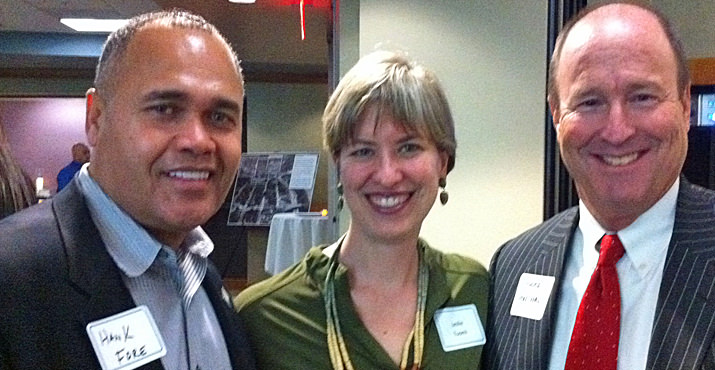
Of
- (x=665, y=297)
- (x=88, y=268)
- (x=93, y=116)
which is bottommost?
(x=665, y=297)

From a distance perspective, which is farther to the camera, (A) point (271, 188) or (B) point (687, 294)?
(A) point (271, 188)

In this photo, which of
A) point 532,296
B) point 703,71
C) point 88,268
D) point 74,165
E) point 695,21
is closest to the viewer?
point 88,268

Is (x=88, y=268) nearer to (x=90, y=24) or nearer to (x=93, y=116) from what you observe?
(x=93, y=116)

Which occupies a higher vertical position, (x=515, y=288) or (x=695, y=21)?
(x=695, y=21)

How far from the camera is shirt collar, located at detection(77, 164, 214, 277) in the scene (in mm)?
1288

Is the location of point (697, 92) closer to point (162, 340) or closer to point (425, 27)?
point (425, 27)

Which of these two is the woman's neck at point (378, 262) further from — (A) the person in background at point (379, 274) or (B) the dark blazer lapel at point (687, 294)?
(B) the dark blazer lapel at point (687, 294)

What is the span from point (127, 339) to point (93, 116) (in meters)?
0.48

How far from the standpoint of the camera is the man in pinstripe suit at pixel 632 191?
4.51 feet

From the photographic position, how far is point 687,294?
1352mm

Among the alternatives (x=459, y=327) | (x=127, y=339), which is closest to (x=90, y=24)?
(x=459, y=327)

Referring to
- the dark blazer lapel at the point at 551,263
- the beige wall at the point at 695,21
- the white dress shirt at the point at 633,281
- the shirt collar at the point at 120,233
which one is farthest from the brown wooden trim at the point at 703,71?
the shirt collar at the point at 120,233

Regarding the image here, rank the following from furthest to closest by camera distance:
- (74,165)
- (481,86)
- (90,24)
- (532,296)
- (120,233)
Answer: (90,24) → (74,165) → (481,86) → (532,296) → (120,233)

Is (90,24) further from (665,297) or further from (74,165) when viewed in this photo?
(665,297)
